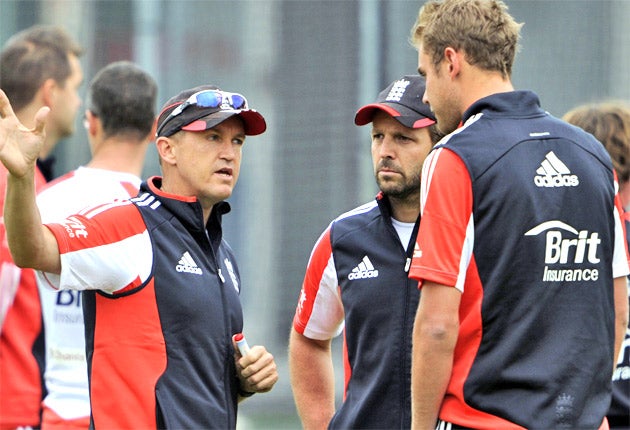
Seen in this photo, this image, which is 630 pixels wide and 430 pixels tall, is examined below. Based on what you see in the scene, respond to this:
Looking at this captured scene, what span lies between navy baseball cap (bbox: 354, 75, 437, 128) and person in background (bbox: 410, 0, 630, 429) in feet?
1.77

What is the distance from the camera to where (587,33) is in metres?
9.45

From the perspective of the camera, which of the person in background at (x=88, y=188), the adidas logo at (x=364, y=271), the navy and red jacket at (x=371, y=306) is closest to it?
the navy and red jacket at (x=371, y=306)

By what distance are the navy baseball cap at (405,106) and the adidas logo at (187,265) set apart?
792mm

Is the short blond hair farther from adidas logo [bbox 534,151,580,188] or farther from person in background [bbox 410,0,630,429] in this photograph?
adidas logo [bbox 534,151,580,188]

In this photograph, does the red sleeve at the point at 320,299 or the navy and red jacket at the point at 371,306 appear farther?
the red sleeve at the point at 320,299

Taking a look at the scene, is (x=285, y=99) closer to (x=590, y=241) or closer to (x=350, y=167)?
(x=350, y=167)

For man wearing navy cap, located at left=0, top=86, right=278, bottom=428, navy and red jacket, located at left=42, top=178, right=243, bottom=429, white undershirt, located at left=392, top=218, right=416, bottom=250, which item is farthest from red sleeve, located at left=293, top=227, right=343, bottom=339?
navy and red jacket, located at left=42, top=178, right=243, bottom=429

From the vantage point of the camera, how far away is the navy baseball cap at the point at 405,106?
3885 millimetres

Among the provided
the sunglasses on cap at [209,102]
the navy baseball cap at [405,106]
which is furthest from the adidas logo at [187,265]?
the navy baseball cap at [405,106]

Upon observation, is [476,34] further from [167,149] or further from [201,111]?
[167,149]

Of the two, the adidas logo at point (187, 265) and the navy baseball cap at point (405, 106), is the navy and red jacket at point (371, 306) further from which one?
the adidas logo at point (187, 265)

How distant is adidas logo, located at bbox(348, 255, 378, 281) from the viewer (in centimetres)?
382

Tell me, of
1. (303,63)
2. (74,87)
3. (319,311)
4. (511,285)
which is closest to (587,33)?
(303,63)

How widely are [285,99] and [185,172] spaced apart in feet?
17.0
